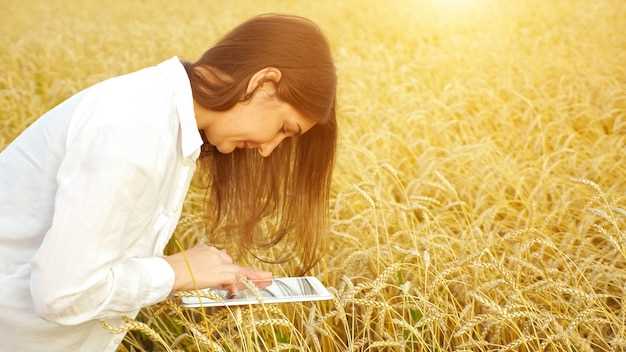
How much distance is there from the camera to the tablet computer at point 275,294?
140 cm

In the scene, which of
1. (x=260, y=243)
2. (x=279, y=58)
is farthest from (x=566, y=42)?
(x=279, y=58)

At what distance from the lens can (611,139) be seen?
2918 millimetres

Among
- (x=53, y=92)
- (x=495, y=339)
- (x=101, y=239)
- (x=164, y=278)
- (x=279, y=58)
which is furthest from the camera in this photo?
(x=53, y=92)

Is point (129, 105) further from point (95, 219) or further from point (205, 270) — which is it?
point (205, 270)

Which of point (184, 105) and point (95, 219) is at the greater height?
point (184, 105)

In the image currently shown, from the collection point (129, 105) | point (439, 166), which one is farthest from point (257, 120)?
point (439, 166)

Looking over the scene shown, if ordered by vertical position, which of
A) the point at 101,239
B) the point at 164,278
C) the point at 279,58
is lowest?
the point at 164,278

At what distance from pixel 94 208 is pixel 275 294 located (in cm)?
48

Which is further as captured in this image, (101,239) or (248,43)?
(248,43)

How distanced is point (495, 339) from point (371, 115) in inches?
79.0

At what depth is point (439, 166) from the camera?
2715 millimetres

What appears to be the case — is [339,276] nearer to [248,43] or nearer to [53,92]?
[248,43]

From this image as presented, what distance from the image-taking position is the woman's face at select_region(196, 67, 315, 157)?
4.65 feet

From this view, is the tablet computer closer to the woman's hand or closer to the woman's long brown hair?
the woman's hand
